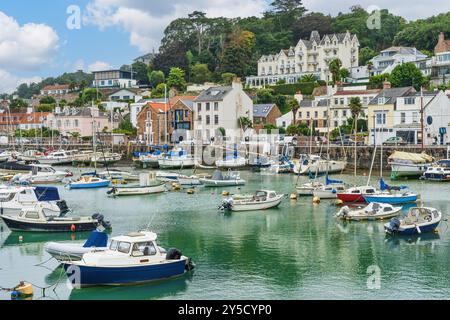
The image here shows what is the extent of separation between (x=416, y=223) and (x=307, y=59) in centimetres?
8927

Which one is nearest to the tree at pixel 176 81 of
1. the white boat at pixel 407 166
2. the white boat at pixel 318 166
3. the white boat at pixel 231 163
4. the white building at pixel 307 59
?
the white building at pixel 307 59

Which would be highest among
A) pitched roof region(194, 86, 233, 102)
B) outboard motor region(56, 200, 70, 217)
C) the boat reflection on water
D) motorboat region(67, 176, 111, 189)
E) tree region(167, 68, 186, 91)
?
tree region(167, 68, 186, 91)

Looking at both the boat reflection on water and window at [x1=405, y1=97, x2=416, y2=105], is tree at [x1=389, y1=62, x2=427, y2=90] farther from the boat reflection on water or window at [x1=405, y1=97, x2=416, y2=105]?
the boat reflection on water

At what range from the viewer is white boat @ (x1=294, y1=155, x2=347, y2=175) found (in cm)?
6075

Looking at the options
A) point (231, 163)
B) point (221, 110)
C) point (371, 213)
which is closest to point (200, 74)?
point (221, 110)

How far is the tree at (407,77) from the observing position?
91.7 metres

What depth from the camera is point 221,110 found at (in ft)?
279

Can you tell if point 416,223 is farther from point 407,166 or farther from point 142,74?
point 142,74

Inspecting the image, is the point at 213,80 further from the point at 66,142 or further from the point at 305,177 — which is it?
the point at 305,177

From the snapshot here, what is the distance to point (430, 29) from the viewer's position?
117875mm

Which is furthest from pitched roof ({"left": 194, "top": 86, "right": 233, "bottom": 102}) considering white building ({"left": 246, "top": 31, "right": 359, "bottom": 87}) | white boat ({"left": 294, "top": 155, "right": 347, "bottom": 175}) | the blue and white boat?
the blue and white boat

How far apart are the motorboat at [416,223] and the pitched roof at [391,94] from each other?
46.0m

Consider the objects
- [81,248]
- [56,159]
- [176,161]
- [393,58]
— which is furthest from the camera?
[393,58]

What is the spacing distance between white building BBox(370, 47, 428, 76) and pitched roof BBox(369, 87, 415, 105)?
27.7m
